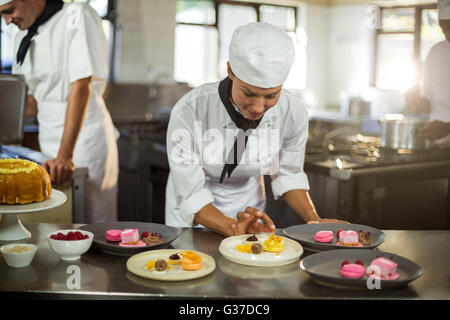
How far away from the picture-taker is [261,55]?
6.02 ft

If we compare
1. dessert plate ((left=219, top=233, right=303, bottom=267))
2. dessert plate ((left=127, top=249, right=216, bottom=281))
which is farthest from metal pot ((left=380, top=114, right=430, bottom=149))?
dessert plate ((left=127, top=249, right=216, bottom=281))

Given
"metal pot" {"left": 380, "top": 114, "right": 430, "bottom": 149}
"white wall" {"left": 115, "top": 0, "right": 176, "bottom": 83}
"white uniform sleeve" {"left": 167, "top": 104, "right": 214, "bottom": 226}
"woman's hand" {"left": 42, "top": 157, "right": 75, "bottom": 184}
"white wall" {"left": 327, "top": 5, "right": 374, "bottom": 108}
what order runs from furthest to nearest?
"white wall" {"left": 327, "top": 5, "right": 374, "bottom": 108} < "white wall" {"left": 115, "top": 0, "right": 176, "bottom": 83} < "metal pot" {"left": 380, "top": 114, "right": 430, "bottom": 149} < "woman's hand" {"left": 42, "top": 157, "right": 75, "bottom": 184} < "white uniform sleeve" {"left": 167, "top": 104, "right": 214, "bottom": 226}

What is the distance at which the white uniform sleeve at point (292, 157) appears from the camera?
2197mm

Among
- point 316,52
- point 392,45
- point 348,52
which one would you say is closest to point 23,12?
point 392,45

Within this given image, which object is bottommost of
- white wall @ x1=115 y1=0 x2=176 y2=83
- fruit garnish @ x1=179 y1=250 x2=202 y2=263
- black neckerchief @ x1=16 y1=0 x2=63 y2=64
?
fruit garnish @ x1=179 y1=250 x2=202 y2=263

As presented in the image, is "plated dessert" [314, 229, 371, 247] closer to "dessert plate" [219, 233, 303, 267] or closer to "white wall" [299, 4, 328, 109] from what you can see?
"dessert plate" [219, 233, 303, 267]

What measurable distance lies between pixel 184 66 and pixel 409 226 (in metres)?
4.99

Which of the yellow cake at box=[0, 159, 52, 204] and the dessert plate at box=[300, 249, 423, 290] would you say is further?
the yellow cake at box=[0, 159, 52, 204]

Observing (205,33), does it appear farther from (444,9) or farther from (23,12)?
(444,9)

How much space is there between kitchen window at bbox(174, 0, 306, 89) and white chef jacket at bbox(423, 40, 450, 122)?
16.2 ft

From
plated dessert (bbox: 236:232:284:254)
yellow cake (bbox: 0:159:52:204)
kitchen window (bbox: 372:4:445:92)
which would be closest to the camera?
plated dessert (bbox: 236:232:284:254)

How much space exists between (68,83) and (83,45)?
0.70 ft

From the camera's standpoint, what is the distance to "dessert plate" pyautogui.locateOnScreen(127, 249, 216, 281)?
137 centimetres
